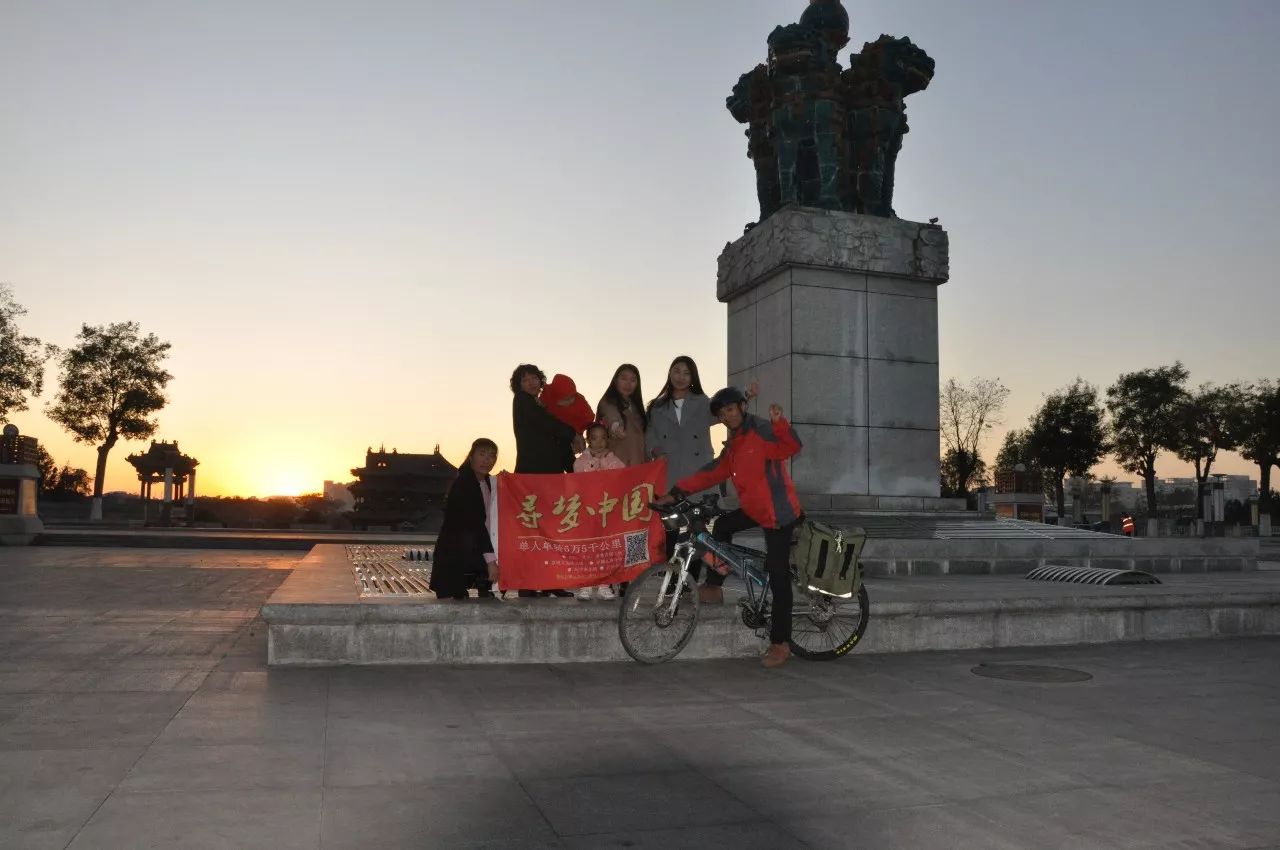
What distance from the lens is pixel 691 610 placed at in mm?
7883

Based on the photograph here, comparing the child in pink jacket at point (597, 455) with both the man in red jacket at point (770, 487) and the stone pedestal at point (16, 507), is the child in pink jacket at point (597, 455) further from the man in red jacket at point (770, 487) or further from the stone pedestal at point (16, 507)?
the stone pedestal at point (16, 507)

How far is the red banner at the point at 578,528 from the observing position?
8.31m

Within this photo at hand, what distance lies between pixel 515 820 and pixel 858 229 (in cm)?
1353

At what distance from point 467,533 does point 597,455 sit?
1448 millimetres

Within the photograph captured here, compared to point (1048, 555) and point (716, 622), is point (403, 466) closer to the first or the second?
point (1048, 555)

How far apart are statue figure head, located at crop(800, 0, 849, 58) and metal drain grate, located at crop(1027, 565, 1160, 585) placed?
9464 millimetres

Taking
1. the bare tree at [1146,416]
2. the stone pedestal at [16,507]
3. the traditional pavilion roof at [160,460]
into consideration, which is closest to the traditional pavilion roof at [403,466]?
the traditional pavilion roof at [160,460]

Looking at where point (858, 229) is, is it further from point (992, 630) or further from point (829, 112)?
point (992, 630)

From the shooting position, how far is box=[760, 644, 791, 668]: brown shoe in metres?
7.75

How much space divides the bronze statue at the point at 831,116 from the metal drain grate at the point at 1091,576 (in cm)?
Result: 670

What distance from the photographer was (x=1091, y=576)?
12.2 metres

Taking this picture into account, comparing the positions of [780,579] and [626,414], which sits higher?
[626,414]

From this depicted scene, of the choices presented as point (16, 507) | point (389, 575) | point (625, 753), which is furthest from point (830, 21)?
point (16, 507)

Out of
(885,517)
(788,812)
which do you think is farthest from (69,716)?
(885,517)
